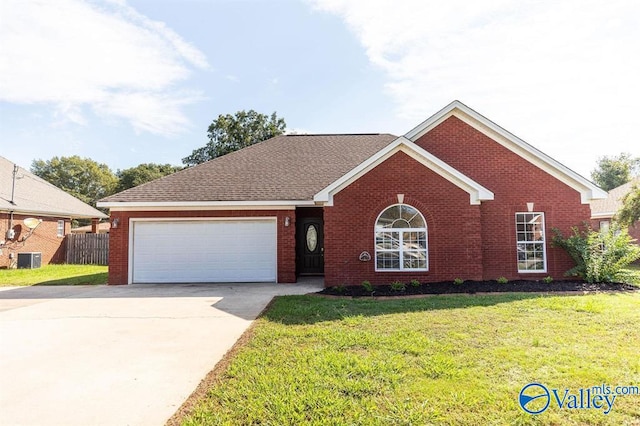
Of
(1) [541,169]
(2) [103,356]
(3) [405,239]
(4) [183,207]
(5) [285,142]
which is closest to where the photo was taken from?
(2) [103,356]

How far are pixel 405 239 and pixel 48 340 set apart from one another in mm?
8845

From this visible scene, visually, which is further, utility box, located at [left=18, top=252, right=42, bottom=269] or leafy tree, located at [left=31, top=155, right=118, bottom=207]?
leafy tree, located at [left=31, top=155, right=118, bottom=207]

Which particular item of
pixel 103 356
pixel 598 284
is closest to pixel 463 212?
pixel 598 284

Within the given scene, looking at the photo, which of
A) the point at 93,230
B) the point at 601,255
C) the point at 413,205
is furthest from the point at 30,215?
the point at 601,255

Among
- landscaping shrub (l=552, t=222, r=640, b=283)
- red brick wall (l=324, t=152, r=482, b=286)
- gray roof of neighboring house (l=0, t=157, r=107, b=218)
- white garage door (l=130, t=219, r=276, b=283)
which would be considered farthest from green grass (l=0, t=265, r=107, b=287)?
landscaping shrub (l=552, t=222, r=640, b=283)

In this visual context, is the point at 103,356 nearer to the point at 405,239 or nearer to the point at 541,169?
the point at 405,239

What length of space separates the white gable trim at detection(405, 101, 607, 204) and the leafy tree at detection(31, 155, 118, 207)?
179ft

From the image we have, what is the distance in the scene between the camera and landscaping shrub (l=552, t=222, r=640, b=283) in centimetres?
996

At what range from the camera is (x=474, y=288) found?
9.32 meters

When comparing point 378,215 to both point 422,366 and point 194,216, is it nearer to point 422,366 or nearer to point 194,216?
point 422,366

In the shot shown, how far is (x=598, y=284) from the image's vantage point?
9758 mm

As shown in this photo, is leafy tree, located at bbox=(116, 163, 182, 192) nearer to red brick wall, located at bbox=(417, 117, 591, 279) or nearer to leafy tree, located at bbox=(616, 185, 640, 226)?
red brick wall, located at bbox=(417, 117, 591, 279)

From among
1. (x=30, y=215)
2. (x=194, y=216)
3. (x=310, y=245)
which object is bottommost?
(x=310, y=245)

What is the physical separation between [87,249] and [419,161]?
Result: 2008 centimetres
